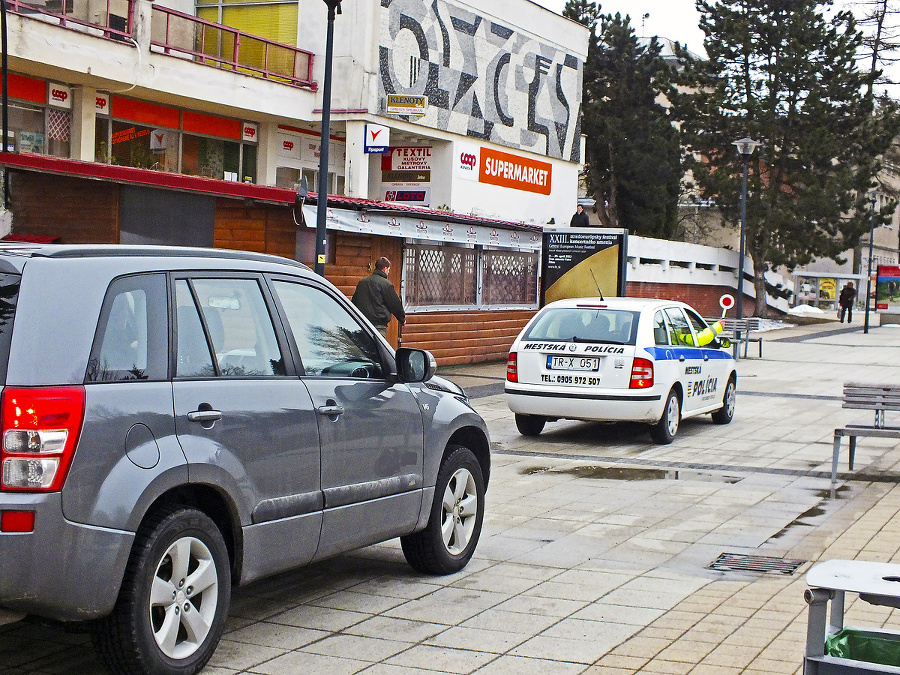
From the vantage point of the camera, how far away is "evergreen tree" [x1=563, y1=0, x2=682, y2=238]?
50625 millimetres

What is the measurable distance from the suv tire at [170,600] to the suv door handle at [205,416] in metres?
0.37

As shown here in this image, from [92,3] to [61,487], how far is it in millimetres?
21820

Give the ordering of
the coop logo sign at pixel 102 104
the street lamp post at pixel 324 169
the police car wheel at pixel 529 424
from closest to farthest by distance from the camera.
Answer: the police car wheel at pixel 529 424, the street lamp post at pixel 324 169, the coop logo sign at pixel 102 104

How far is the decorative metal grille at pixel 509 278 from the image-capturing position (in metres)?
23.7

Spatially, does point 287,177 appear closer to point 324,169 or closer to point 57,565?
point 324,169

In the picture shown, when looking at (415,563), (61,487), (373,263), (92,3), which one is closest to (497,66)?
(92,3)

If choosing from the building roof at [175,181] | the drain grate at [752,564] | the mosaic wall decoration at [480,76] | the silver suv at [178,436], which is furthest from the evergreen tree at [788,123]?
the silver suv at [178,436]

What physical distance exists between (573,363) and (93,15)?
1557 cm

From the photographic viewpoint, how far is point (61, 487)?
4.29 m

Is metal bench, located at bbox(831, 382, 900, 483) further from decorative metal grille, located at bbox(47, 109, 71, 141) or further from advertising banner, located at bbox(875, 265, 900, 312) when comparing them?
advertising banner, located at bbox(875, 265, 900, 312)

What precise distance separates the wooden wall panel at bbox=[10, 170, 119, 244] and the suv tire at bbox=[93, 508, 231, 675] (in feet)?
35.2

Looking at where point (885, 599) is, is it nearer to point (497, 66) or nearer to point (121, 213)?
point (121, 213)

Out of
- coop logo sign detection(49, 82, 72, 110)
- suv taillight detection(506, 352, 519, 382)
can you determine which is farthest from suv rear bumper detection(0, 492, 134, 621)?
coop logo sign detection(49, 82, 72, 110)

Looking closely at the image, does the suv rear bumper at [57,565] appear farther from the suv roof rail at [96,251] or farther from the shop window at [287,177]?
the shop window at [287,177]
